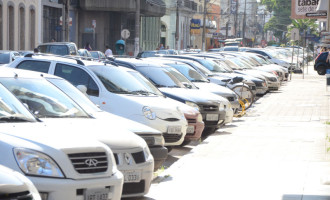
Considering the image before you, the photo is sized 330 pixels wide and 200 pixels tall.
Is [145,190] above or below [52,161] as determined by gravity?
below

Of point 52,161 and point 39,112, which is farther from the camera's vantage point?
point 39,112

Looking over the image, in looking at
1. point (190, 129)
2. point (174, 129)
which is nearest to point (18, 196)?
point (174, 129)

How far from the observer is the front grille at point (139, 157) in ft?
29.8

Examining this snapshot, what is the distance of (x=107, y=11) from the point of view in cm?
6869

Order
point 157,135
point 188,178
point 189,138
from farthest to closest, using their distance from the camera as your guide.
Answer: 1. point 189,138
2. point 188,178
3. point 157,135

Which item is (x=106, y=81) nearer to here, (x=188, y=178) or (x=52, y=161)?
(x=188, y=178)

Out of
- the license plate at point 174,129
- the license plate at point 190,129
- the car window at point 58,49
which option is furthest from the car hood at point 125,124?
the car window at point 58,49

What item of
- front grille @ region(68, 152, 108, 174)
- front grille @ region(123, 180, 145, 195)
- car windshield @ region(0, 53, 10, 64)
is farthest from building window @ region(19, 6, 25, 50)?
front grille @ region(68, 152, 108, 174)

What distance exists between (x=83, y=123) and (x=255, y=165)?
182 inches

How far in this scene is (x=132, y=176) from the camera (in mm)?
9070

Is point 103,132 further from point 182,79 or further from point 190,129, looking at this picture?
point 182,79

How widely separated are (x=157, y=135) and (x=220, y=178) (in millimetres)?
1408

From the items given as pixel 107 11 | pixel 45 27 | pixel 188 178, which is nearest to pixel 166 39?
pixel 107 11

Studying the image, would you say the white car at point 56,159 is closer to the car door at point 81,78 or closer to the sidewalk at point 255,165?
the sidewalk at point 255,165
